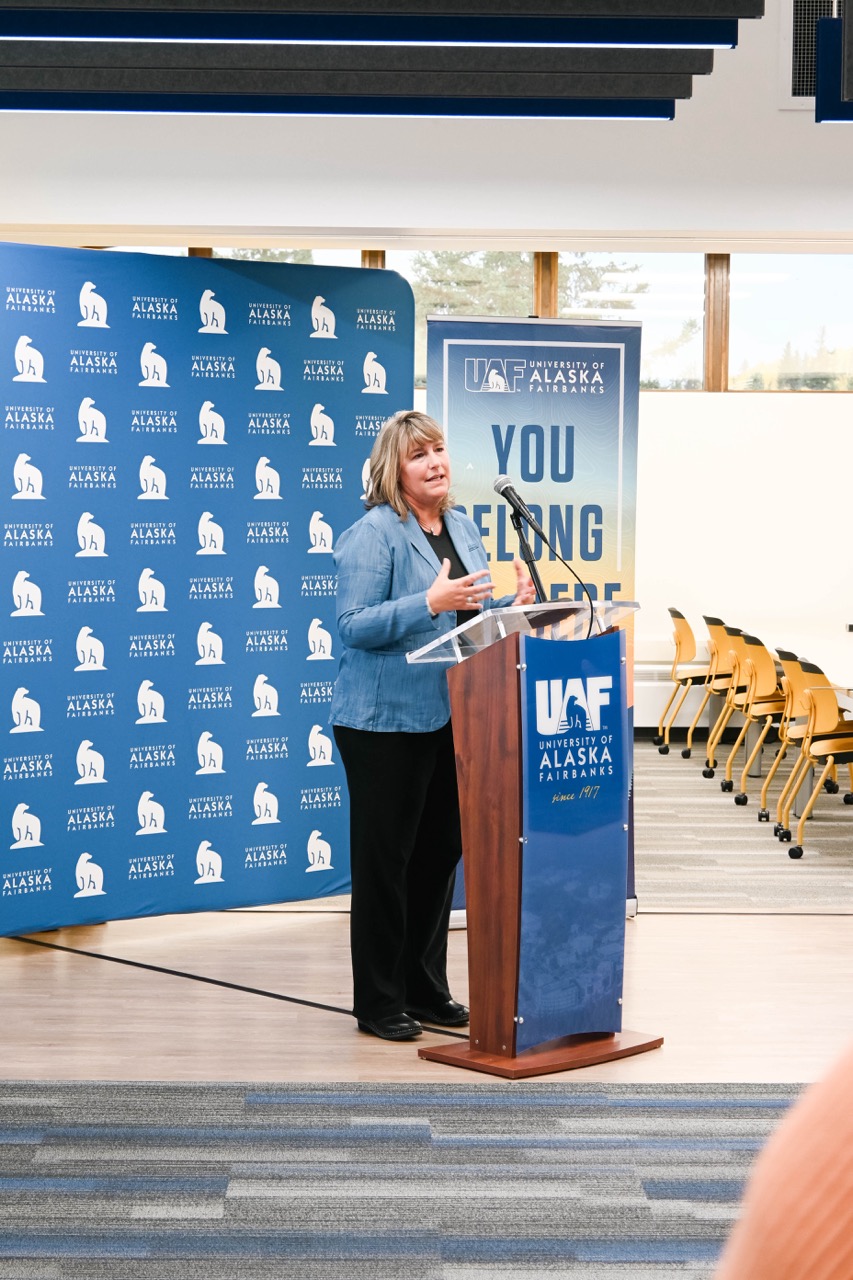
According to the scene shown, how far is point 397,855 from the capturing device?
4.01 meters

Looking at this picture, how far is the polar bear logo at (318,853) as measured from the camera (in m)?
5.52

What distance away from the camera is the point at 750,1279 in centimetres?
41

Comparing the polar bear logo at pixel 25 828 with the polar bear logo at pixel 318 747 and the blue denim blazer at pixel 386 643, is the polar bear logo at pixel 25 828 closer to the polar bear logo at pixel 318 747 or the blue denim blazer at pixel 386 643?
the polar bear logo at pixel 318 747

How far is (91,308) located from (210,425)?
586 millimetres

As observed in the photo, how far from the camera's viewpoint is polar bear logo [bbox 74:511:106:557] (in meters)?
5.02

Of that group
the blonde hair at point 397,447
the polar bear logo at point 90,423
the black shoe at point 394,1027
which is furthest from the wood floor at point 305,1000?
the polar bear logo at point 90,423

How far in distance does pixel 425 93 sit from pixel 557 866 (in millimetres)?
4497

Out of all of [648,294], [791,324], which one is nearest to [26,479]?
[648,294]

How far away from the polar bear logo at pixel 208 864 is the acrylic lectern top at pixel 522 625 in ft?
5.98

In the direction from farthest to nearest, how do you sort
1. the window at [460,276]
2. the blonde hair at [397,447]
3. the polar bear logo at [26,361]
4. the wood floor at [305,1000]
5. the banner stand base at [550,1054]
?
the window at [460,276], the polar bear logo at [26,361], the blonde hair at [397,447], the wood floor at [305,1000], the banner stand base at [550,1054]

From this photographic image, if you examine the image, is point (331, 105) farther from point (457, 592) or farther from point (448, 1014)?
point (448, 1014)

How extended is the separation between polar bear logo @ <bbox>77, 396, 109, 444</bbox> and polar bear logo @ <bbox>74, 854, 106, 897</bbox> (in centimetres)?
148

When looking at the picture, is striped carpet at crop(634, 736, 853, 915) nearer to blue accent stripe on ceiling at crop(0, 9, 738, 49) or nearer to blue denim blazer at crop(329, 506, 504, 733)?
blue denim blazer at crop(329, 506, 504, 733)

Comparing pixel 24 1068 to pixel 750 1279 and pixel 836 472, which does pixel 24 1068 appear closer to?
pixel 750 1279
